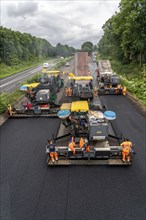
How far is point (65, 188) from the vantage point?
320 inches

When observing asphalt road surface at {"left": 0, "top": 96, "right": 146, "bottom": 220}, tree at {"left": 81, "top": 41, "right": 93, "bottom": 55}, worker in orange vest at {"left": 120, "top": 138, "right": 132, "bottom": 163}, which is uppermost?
tree at {"left": 81, "top": 41, "right": 93, "bottom": 55}

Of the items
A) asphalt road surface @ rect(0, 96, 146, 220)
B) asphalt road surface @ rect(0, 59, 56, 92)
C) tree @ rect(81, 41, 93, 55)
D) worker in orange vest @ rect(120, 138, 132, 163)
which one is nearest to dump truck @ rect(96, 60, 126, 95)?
asphalt road surface @ rect(0, 96, 146, 220)

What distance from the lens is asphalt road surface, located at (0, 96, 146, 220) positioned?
694cm

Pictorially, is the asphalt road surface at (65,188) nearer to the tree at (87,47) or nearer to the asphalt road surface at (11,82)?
the asphalt road surface at (11,82)

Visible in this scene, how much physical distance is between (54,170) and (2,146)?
4398mm

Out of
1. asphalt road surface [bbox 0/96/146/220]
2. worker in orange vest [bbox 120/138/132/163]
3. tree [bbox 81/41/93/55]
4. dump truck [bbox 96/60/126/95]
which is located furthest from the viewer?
tree [bbox 81/41/93/55]

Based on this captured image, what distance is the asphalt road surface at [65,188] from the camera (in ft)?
22.8

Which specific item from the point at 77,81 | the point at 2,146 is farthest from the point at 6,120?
the point at 77,81

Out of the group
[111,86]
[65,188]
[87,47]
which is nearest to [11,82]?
[111,86]

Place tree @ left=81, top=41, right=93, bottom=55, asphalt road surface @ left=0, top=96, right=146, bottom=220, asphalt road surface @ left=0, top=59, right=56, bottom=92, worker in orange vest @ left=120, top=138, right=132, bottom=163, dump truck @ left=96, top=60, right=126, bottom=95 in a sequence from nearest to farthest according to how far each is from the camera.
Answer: asphalt road surface @ left=0, top=96, right=146, bottom=220 → worker in orange vest @ left=120, top=138, right=132, bottom=163 → dump truck @ left=96, top=60, right=126, bottom=95 → asphalt road surface @ left=0, top=59, right=56, bottom=92 → tree @ left=81, top=41, right=93, bottom=55

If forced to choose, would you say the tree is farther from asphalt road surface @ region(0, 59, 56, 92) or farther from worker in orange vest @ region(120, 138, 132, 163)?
worker in orange vest @ region(120, 138, 132, 163)

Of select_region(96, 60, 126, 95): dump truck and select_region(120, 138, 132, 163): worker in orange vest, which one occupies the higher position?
select_region(96, 60, 126, 95): dump truck

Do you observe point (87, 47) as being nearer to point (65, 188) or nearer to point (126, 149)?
point (126, 149)

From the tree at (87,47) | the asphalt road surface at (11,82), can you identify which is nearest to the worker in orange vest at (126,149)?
the asphalt road surface at (11,82)
